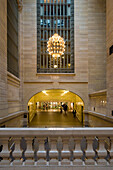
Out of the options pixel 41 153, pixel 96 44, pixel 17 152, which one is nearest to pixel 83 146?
pixel 41 153

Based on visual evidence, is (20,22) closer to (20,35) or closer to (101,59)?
(20,35)

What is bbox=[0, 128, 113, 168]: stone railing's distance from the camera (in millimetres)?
1721

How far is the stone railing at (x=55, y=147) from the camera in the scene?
5.65 feet

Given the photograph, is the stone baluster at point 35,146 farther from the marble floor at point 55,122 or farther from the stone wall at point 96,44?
the stone wall at point 96,44

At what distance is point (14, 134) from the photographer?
1706 millimetres

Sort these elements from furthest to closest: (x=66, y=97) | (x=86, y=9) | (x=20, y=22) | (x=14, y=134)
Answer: (x=66, y=97) < (x=86, y=9) < (x=20, y=22) < (x=14, y=134)

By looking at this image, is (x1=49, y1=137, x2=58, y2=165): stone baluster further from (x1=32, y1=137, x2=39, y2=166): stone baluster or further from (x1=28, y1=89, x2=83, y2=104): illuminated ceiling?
(x1=28, y1=89, x2=83, y2=104): illuminated ceiling

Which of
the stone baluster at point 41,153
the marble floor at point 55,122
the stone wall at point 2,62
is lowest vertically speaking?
the marble floor at point 55,122

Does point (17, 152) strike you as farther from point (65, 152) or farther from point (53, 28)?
point (53, 28)

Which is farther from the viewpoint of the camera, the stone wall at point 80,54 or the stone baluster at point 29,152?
the stone wall at point 80,54

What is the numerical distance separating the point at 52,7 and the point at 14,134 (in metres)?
15.7

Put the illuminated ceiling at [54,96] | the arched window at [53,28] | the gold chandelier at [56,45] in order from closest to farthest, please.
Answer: the gold chandelier at [56,45] → the arched window at [53,28] → the illuminated ceiling at [54,96]

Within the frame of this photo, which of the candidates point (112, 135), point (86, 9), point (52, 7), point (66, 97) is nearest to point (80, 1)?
point (86, 9)

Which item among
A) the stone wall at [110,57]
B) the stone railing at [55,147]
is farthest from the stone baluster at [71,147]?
the stone wall at [110,57]
